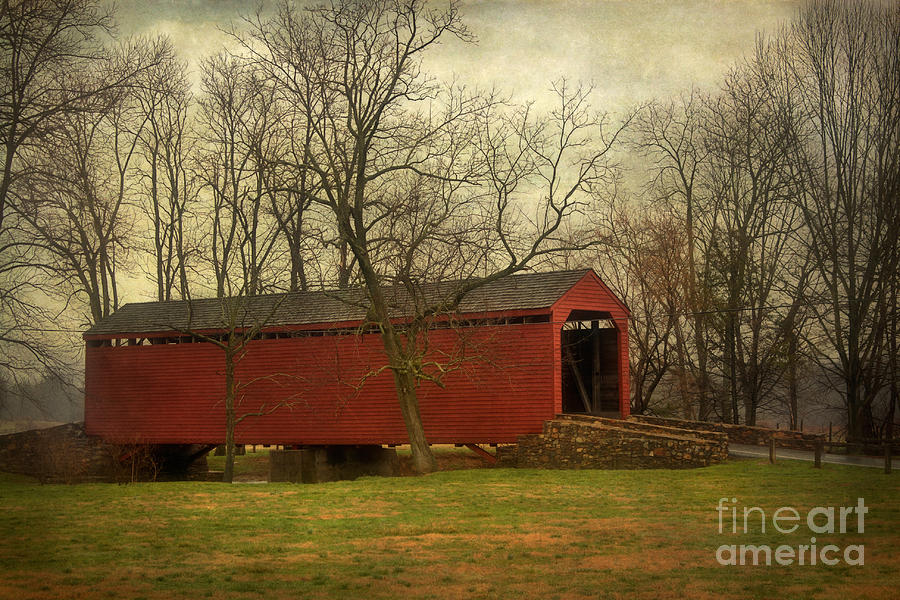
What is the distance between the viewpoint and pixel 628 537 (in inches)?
395

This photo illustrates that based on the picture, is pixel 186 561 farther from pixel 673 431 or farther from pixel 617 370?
pixel 617 370

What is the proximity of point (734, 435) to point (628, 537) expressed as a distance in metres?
14.1

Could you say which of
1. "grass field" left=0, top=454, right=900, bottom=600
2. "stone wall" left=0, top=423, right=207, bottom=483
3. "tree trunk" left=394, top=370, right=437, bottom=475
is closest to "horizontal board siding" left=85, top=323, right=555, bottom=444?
"stone wall" left=0, top=423, right=207, bottom=483

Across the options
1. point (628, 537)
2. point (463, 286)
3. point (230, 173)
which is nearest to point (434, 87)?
point (463, 286)

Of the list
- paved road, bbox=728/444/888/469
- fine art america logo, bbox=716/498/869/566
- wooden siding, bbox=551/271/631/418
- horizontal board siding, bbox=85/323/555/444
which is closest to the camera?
fine art america logo, bbox=716/498/869/566

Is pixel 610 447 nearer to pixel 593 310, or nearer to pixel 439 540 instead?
pixel 593 310

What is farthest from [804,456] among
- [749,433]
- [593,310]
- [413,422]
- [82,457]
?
[82,457]

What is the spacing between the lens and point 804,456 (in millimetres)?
19328

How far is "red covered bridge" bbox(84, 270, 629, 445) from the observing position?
766 inches

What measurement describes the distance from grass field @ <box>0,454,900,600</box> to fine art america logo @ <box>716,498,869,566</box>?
0.14 m

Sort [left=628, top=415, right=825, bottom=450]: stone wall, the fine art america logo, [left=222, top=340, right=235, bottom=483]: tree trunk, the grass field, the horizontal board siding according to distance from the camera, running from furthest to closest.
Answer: [left=628, top=415, right=825, bottom=450]: stone wall
the horizontal board siding
[left=222, top=340, right=235, bottom=483]: tree trunk
the fine art america logo
the grass field

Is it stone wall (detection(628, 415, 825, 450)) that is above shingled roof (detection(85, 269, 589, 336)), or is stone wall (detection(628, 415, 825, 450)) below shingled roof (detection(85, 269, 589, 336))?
below

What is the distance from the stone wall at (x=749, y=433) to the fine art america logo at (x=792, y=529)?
30.1 feet

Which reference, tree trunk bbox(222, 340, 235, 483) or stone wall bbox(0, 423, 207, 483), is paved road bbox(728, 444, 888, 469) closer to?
tree trunk bbox(222, 340, 235, 483)
